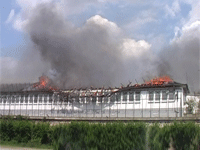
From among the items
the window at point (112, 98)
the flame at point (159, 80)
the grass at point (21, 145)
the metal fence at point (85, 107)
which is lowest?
the grass at point (21, 145)

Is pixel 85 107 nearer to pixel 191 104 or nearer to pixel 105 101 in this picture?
pixel 105 101

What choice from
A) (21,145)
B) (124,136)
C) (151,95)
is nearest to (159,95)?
(151,95)

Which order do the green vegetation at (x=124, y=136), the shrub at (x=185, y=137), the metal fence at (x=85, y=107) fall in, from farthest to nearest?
the metal fence at (x=85, y=107) → the shrub at (x=185, y=137) → the green vegetation at (x=124, y=136)

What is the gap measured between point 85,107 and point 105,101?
15.9 ft

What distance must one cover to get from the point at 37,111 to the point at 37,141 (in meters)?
35.1

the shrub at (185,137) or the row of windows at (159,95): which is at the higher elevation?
the row of windows at (159,95)

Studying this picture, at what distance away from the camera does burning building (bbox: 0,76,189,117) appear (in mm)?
53469

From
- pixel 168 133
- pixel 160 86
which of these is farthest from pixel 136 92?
pixel 168 133

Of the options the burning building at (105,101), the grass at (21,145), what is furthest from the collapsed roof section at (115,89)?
the grass at (21,145)

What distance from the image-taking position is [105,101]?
2379 inches

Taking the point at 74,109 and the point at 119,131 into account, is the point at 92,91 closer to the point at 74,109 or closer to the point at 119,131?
the point at 74,109

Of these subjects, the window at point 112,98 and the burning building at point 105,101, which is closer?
the burning building at point 105,101

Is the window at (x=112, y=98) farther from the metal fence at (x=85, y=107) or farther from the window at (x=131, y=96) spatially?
the window at (x=131, y=96)

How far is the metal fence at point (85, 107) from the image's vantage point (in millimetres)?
52819
